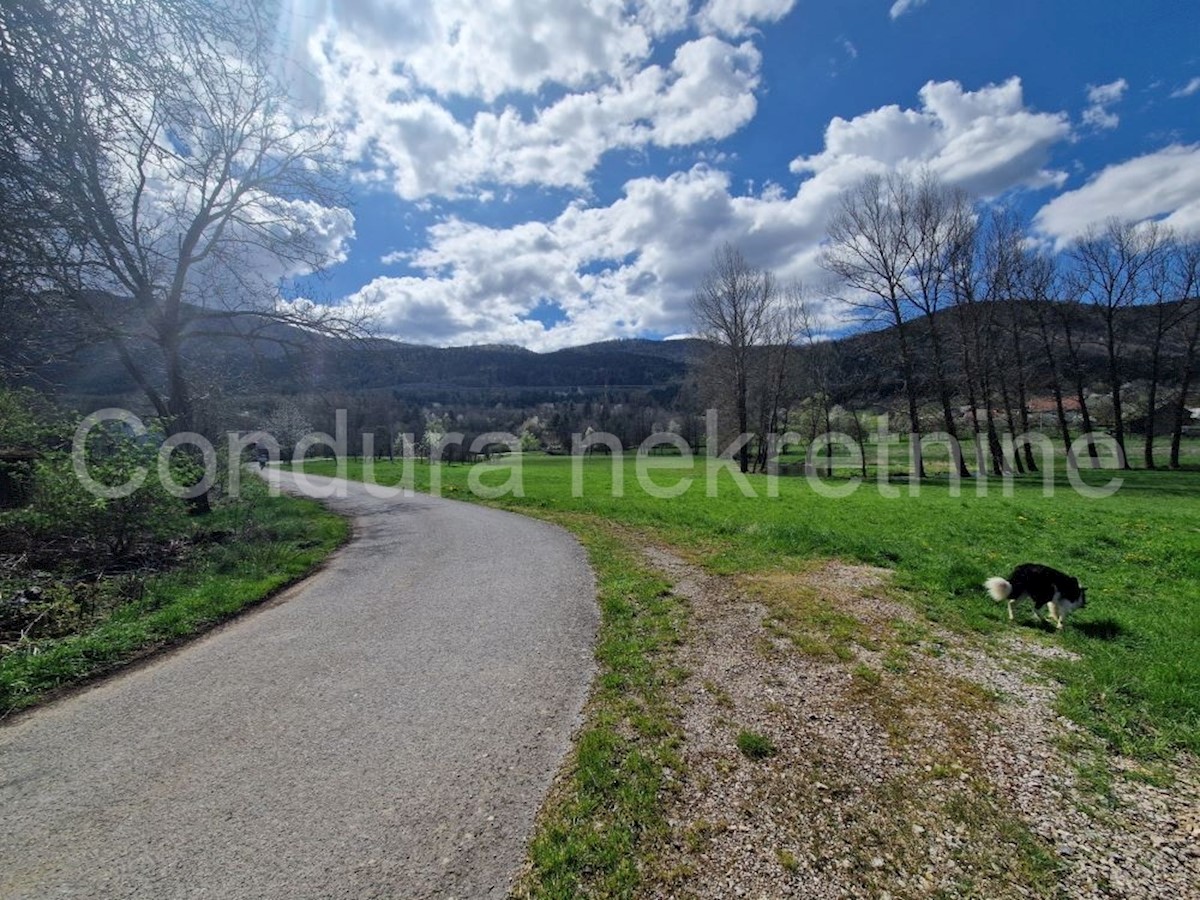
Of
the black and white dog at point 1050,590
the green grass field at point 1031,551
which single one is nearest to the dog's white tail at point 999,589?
the black and white dog at point 1050,590

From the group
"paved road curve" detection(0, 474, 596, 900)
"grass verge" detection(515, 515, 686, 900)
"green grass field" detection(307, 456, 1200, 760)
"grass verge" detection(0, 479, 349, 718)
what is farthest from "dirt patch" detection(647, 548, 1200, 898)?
"grass verge" detection(0, 479, 349, 718)

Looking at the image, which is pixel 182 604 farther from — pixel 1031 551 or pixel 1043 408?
pixel 1043 408

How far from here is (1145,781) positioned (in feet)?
11.1

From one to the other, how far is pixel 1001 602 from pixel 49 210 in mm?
11238

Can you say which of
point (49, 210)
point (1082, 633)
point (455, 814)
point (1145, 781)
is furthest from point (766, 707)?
point (49, 210)

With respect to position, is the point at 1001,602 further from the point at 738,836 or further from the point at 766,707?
the point at 738,836

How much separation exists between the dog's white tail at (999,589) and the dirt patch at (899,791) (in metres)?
0.99

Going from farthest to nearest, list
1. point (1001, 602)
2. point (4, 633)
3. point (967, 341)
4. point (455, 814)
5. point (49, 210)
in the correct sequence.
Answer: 1. point (967, 341)
2. point (1001, 602)
3. point (4, 633)
4. point (49, 210)
5. point (455, 814)

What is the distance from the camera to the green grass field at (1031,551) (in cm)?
442

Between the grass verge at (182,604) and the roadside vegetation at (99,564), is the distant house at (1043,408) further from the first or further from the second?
the roadside vegetation at (99,564)

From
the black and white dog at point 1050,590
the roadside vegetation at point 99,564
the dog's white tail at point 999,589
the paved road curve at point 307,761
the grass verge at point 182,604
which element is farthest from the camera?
the dog's white tail at point 999,589

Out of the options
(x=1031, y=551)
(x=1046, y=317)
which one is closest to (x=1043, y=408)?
(x=1046, y=317)

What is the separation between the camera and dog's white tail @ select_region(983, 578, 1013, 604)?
641cm

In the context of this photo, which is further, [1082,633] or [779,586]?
[779,586]
